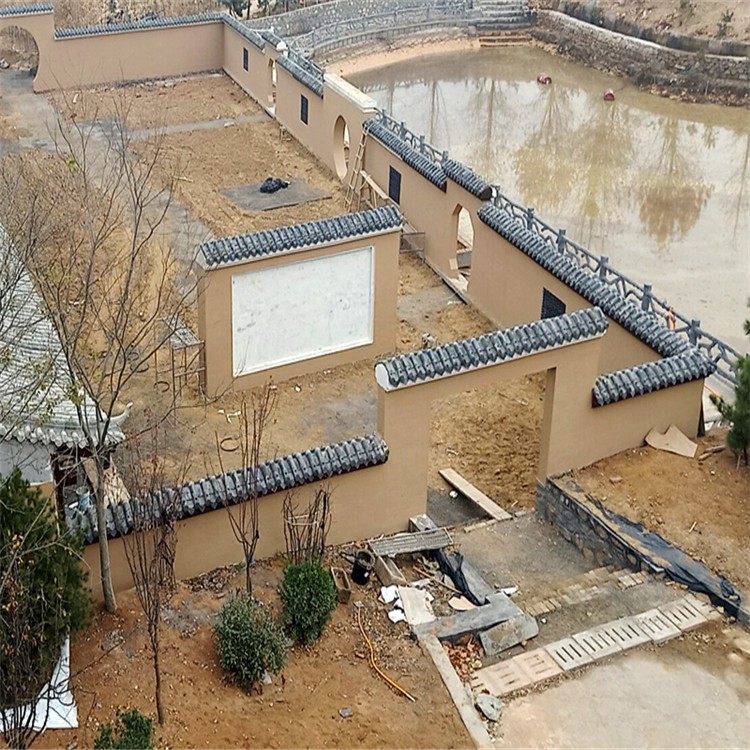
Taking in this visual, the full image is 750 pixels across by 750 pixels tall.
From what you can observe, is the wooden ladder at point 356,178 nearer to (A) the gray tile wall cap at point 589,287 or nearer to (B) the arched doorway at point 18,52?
(A) the gray tile wall cap at point 589,287

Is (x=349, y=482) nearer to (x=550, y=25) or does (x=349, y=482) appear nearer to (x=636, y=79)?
(x=636, y=79)

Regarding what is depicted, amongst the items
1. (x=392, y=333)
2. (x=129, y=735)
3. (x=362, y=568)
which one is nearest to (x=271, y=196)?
(x=392, y=333)

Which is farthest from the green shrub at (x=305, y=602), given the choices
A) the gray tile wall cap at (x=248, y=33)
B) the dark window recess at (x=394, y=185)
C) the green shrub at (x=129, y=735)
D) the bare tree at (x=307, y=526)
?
the gray tile wall cap at (x=248, y=33)

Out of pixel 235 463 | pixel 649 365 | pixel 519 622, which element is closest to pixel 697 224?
pixel 649 365

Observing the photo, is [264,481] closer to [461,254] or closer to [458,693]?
[458,693]

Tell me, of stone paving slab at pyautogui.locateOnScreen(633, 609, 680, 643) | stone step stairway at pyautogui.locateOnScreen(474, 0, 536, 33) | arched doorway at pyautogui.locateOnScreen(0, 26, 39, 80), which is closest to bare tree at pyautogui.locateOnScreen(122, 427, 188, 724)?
stone paving slab at pyautogui.locateOnScreen(633, 609, 680, 643)

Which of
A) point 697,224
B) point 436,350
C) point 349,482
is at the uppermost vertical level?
point 436,350
